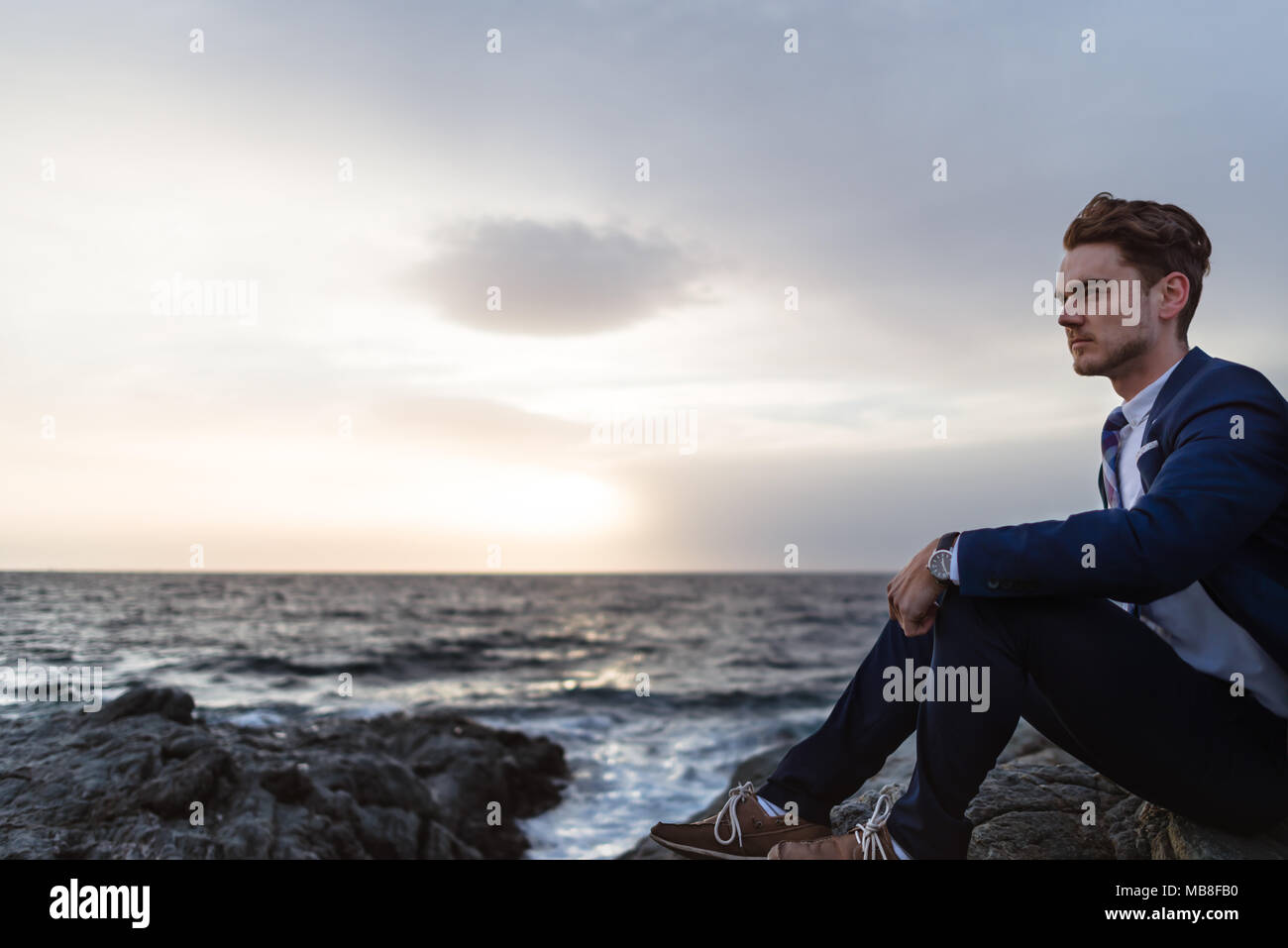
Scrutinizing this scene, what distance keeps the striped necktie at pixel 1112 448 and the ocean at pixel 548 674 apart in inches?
290

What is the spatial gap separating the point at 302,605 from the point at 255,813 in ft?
149

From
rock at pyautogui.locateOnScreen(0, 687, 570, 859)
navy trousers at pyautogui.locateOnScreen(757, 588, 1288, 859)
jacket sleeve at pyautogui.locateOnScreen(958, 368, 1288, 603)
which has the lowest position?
rock at pyautogui.locateOnScreen(0, 687, 570, 859)

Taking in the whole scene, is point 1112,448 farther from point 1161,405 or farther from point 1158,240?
point 1158,240

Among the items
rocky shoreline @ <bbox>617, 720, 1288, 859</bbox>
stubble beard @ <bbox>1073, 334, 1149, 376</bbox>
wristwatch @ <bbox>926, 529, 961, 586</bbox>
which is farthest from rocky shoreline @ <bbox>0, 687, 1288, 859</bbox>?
stubble beard @ <bbox>1073, 334, 1149, 376</bbox>

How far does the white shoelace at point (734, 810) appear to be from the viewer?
3.04 m

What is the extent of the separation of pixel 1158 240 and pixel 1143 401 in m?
0.56

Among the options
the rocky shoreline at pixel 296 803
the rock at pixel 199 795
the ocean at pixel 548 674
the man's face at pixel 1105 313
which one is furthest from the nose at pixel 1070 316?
the ocean at pixel 548 674

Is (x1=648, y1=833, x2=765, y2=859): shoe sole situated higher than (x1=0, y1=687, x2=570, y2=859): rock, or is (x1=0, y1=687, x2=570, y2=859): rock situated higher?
(x1=648, y1=833, x2=765, y2=859): shoe sole

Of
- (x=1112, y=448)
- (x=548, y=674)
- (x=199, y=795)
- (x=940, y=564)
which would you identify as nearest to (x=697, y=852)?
(x=940, y=564)

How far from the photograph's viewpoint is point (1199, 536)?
2.32 m

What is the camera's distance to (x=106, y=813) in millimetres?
5137

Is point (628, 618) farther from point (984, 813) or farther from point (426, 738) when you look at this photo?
point (984, 813)

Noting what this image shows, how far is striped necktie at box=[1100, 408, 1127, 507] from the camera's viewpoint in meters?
3.07

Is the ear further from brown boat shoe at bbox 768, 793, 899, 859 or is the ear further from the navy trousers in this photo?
brown boat shoe at bbox 768, 793, 899, 859
